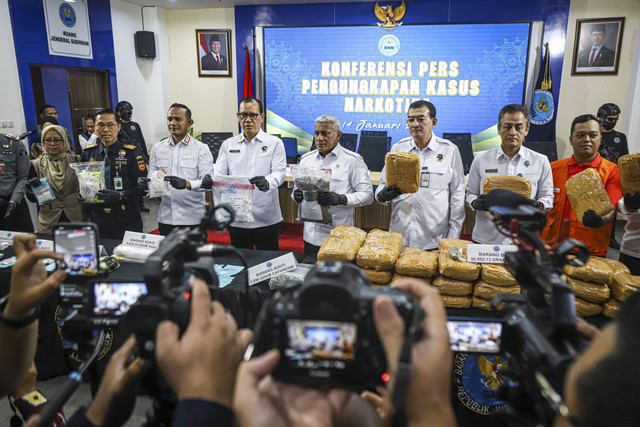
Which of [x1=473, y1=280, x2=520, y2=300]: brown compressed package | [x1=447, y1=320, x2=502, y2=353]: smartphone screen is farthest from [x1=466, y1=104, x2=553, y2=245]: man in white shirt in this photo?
[x1=447, y1=320, x2=502, y2=353]: smartphone screen

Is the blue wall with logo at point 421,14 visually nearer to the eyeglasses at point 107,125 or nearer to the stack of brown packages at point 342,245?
the eyeglasses at point 107,125

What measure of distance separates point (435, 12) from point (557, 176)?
174 inches

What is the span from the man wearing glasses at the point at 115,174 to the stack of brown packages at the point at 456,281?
2.51 m

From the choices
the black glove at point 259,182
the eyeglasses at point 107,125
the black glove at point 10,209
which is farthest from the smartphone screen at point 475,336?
the black glove at point 10,209

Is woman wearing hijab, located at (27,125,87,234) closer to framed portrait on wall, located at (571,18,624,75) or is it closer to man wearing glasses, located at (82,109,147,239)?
man wearing glasses, located at (82,109,147,239)

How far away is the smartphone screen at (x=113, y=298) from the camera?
3.38 feet

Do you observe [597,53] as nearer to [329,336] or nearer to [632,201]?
[632,201]

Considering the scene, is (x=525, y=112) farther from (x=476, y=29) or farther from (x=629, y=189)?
(x=476, y=29)

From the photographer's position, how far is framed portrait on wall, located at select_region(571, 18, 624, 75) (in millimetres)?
5844

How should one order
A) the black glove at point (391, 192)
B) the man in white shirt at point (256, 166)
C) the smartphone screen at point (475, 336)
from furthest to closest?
1. the man in white shirt at point (256, 166)
2. the black glove at point (391, 192)
3. the smartphone screen at point (475, 336)

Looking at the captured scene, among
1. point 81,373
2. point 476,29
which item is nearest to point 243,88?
point 476,29

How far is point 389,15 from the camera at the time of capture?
6.41 m

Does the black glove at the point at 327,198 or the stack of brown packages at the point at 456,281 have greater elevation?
the black glove at the point at 327,198

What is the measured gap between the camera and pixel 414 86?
255 inches
